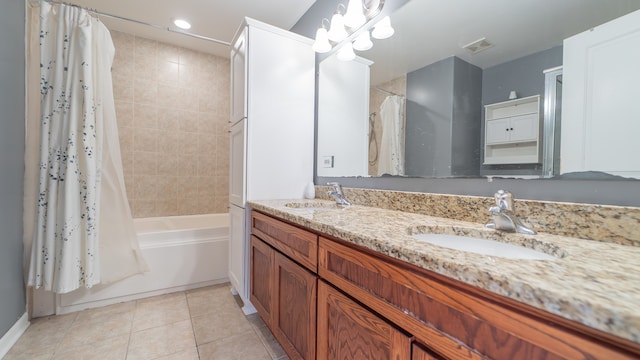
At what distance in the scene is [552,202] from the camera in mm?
787

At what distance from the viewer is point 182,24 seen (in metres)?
2.38

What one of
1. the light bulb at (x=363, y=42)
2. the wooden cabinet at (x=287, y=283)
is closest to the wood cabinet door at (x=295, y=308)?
the wooden cabinet at (x=287, y=283)

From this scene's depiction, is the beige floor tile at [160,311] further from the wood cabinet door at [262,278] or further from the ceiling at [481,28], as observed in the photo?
the ceiling at [481,28]

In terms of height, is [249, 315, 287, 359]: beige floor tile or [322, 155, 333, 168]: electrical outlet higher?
[322, 155, 333, 168]: electrical outlet

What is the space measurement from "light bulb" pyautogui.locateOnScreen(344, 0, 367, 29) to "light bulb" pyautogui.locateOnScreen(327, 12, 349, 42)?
7 centimetres

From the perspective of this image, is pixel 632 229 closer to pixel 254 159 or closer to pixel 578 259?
pixel 578 259

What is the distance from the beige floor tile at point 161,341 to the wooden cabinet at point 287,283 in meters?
0.44

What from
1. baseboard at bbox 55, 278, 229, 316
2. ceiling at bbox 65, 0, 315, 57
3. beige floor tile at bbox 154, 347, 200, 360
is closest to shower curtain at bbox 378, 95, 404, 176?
ceiling at bbox 65, 0, 315, 57

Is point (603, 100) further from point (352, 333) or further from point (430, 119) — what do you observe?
point (352, 333)

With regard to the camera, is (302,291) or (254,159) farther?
(254,159)

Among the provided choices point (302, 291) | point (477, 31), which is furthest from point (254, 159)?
point (477, 31)

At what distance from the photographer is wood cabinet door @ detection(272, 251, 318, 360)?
972mm

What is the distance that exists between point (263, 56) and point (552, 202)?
1718 millimetres

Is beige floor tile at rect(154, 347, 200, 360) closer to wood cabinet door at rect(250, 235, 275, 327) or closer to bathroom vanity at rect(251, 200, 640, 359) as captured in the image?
wood cabinet door at rect(250, 235, 275, 327)
